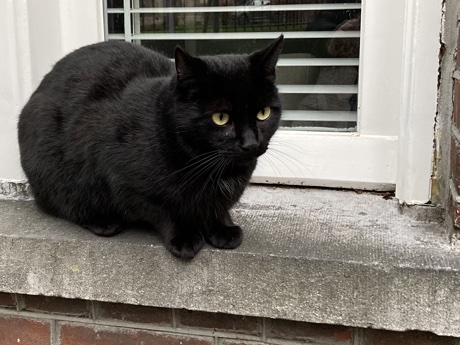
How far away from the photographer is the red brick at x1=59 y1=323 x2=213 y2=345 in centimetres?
127

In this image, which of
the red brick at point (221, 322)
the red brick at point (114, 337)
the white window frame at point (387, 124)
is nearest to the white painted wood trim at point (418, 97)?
the white window frame at point (387, 124)

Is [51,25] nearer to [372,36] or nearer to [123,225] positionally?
[123,225]

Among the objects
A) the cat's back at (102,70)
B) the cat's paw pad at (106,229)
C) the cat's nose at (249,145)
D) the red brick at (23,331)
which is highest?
the cat's back at (102,70)

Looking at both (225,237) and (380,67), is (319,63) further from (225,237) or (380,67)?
(225,237)

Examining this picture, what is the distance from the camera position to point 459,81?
1.12 metres

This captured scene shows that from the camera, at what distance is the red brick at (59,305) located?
1.32 metres

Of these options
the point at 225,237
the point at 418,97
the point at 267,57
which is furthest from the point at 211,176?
the point at 418,97

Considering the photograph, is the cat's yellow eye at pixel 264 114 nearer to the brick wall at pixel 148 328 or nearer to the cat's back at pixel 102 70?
the cat's back at pixel 102 70

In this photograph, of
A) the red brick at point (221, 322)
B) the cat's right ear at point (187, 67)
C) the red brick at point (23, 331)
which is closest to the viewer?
the cat's right ear at point (187, 67)

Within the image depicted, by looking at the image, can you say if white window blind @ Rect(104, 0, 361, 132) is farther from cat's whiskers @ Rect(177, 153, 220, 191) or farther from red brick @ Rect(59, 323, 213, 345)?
red brick @ Rect(59, 323, 213, 345)

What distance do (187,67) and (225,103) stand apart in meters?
0.10

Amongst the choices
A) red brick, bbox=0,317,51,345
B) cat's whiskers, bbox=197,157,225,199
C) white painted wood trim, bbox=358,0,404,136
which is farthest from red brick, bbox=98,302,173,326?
white painted wood trim, bbox=358,0,404,136

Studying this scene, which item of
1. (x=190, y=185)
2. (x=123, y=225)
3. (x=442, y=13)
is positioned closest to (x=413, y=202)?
(x=442, y=13)

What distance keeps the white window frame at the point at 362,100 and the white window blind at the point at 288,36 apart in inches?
2.6
